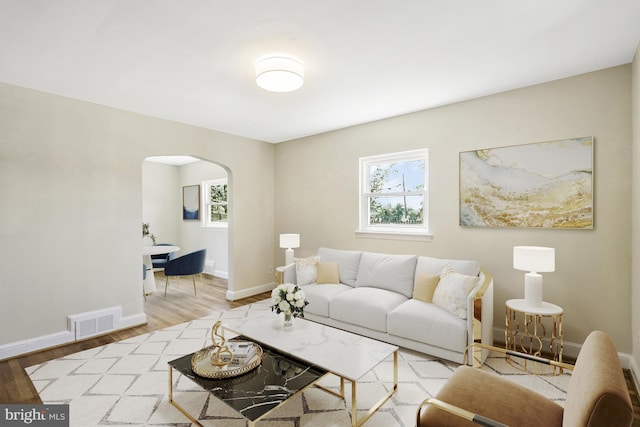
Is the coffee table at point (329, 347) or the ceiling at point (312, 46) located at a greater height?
the ceiling at point (312, 46)

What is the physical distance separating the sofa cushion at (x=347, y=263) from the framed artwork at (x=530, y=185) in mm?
1409

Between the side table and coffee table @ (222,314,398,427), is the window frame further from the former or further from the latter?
coffee table @ (222,314,398,427)

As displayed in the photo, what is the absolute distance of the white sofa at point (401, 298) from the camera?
9.08ft

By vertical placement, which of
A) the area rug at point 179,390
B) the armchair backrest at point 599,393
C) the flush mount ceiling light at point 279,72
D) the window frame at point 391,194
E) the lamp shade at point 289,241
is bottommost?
the area rug at point 179,390

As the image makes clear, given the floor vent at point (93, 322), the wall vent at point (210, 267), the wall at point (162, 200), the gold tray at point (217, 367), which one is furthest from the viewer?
the wall at point (162, 200)

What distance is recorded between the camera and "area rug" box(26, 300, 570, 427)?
2109 mm

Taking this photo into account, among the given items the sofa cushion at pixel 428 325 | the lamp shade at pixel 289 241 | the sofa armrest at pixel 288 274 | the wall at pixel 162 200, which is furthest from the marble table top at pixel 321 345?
the wall at pixel 162 200

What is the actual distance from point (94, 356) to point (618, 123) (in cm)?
531

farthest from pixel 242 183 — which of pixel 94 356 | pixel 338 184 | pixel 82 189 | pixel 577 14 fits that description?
pixel 577 14

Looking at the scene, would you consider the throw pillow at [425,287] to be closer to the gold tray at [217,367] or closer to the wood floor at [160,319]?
the wood floor at [160,319]

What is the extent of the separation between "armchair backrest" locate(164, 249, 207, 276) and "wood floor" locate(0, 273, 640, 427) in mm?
418

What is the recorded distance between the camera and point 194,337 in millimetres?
3498

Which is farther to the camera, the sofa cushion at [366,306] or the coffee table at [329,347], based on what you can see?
the sofa cushion at [366,306]

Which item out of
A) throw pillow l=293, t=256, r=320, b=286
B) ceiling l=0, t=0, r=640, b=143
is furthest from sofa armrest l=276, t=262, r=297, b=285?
ceiling l=0, t=0, r=640, b=143
